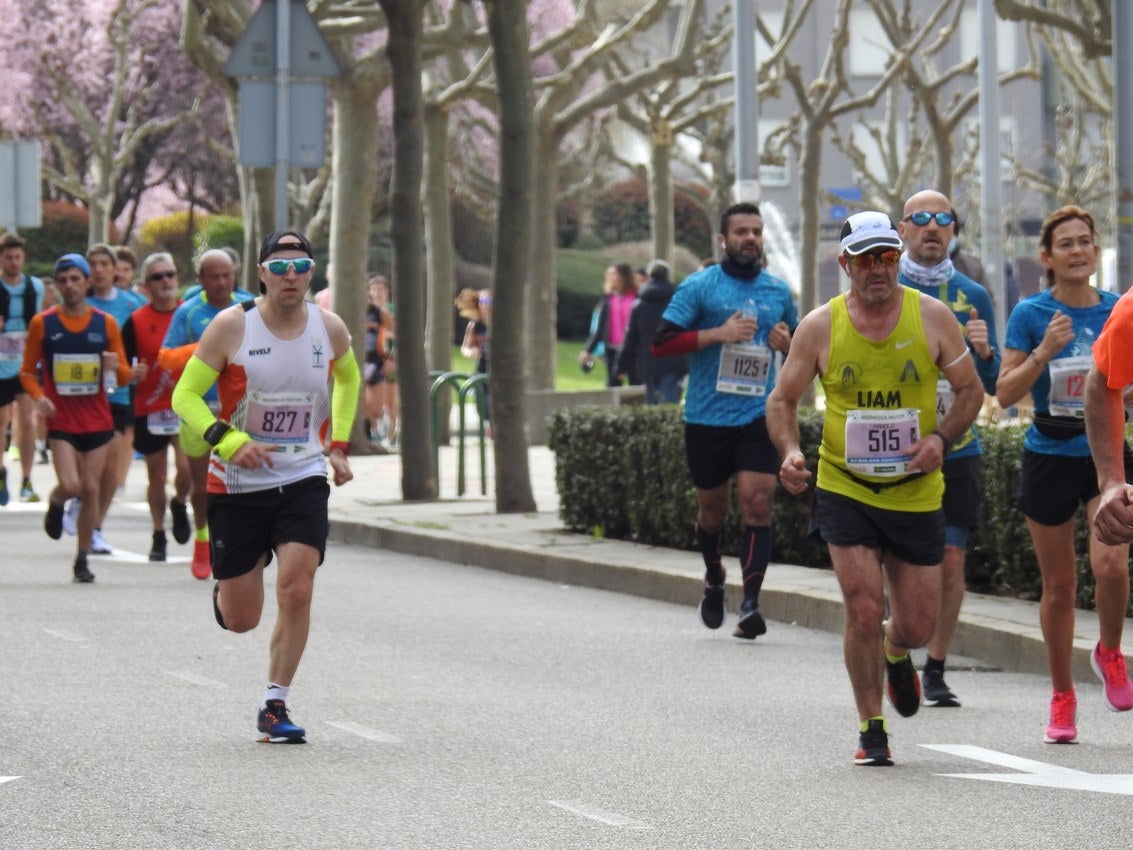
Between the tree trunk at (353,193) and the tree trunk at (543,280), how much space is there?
240 inches

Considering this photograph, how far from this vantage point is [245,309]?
348 inches

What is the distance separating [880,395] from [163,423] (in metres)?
7.74

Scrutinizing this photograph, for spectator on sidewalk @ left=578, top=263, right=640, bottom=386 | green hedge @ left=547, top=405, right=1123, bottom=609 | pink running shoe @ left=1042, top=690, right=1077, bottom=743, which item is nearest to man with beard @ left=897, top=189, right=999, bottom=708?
pink running shoe @ left=1042, top=690, right=1077, bottom=743

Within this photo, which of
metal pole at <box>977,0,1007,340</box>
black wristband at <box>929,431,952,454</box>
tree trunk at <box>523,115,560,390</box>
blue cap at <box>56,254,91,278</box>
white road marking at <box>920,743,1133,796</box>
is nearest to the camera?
white road marking at <box>920,743,1133,796</box>

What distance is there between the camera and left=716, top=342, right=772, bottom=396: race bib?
1148 cm

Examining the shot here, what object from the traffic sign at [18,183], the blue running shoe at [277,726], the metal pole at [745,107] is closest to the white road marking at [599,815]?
the blue running shoe at [277,726]

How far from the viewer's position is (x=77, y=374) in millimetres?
14297

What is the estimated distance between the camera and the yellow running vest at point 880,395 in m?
7.84

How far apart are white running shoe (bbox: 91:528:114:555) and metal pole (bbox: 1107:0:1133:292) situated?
6841 mm

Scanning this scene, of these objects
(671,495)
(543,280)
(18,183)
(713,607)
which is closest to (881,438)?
(713,607)

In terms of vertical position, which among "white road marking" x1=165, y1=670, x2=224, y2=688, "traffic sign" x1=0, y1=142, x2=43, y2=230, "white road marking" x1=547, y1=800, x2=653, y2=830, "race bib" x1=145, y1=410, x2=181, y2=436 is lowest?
"white road marking" x1=165, y1=670, x2=224, y2=688

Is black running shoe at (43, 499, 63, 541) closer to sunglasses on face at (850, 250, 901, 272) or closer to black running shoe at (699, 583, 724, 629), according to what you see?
black running shoe at (699, 583, 724, 629)

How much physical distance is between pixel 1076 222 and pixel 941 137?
23.5 m

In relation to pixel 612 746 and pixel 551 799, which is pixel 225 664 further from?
pixel 551 799
